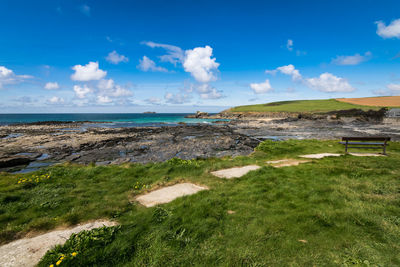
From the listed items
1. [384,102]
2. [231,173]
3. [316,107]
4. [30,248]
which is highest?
[384,102]

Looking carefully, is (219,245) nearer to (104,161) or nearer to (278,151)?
(278,151)

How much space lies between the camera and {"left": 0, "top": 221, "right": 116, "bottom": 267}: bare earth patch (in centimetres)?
370

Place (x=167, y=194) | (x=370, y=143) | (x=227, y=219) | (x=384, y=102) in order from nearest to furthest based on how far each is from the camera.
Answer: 1. (x=227, y=219)
2. (x=167, y=194)
3. (x=370, y=143)
4. (x=384, y=102)

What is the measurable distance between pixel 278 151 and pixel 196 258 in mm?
15565

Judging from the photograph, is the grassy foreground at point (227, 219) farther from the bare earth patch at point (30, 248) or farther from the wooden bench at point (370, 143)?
the wooden bench at point (370, 143)

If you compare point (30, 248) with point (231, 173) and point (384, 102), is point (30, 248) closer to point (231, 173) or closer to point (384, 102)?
point (231, 173)

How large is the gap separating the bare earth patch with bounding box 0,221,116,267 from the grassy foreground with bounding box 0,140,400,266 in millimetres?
416

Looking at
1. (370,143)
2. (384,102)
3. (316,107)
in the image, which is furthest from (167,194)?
(384,102)

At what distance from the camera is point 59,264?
3451 millimetres

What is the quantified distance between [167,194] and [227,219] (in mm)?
3151

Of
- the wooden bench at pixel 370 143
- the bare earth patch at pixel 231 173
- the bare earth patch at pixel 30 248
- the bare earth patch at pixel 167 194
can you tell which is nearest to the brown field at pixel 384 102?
the wooden bench at pixel 370 143

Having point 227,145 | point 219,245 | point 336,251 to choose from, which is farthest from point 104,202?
point 227,145

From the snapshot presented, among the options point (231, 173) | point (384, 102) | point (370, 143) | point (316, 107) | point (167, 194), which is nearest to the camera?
point (167, 194)

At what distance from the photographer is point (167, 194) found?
7602 millimetres
